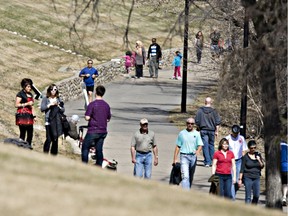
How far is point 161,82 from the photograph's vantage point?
38188 mm

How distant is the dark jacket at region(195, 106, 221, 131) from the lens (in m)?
22.0

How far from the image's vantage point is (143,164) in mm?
18469

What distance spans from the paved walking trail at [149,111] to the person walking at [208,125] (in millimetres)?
382

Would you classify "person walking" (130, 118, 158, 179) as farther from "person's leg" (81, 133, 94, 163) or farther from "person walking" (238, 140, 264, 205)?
"person walking" (238, 140, 264, 205)

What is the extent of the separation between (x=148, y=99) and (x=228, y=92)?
17.9 meters

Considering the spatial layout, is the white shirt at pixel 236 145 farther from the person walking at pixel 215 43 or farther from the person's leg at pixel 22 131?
the person walking at pixel 215 43

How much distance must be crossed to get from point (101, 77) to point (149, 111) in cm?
514

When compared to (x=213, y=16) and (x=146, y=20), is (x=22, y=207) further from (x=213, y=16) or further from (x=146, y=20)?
(x=146, y=20)

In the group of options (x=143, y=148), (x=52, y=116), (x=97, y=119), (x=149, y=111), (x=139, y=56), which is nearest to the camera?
(x=97, y=119)

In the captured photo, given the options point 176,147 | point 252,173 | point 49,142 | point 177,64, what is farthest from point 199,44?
point 252,173

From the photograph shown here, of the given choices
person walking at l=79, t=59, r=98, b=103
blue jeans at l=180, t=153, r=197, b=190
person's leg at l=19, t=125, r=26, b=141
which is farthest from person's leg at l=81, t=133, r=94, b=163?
person walking at l=79, t=59, r=98, b=103

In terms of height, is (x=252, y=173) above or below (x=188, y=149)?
below

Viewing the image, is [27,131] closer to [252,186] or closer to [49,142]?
[49,142]

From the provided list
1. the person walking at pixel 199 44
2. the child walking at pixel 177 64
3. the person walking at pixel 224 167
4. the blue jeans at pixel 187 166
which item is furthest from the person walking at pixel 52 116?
the child walking at pixel 177 64
